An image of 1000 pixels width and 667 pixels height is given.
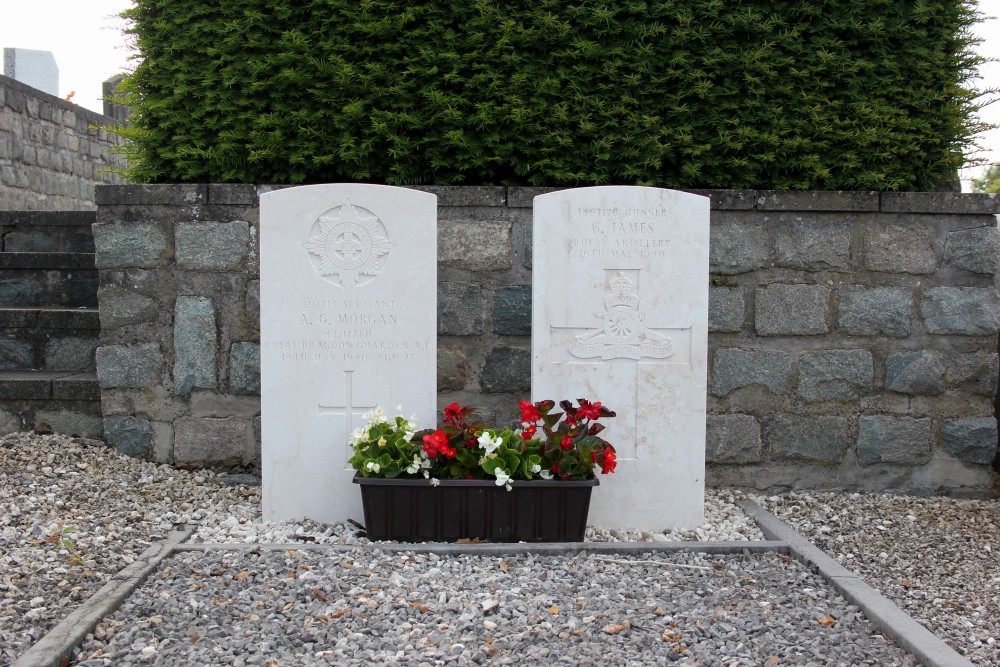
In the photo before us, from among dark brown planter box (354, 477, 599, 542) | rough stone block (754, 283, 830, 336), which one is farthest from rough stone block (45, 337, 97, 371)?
rough stone block (754, 283, 830, 336)

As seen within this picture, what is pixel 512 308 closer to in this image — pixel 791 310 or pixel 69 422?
pixel 791 310

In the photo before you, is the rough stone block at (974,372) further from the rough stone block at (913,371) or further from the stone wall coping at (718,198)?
the stone wall coping at (718,198)

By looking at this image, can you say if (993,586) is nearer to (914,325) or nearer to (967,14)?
(914,325)

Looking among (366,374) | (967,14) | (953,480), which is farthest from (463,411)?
(967,14)

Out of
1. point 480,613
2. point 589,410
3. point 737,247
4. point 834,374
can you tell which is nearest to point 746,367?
point 834,374

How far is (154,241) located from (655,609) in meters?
2.76

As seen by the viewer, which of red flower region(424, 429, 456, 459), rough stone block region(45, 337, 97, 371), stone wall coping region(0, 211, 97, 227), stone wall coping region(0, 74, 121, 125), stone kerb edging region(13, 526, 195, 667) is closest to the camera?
stone kerb edging region(13, 526, 195, 667)

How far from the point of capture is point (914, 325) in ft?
13.2

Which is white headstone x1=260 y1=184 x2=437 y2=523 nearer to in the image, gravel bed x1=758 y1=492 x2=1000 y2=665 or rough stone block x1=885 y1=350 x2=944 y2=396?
gravel bed x1=758 y1=492 x2=1000 y2=665

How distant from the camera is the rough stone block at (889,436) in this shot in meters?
4.05

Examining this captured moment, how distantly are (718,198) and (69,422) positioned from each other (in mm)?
3222

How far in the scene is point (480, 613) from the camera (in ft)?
8.07

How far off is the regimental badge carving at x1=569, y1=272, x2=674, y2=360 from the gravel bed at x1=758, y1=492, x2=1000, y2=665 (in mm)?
1002

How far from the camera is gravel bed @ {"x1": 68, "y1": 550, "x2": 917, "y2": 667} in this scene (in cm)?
223
